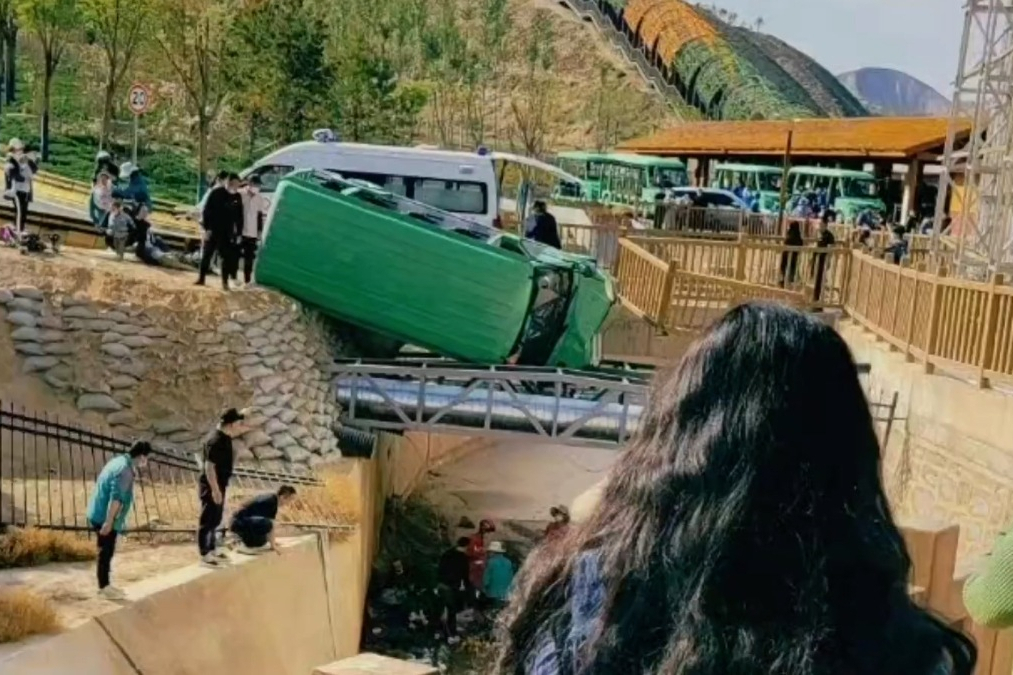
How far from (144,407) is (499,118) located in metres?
47.4

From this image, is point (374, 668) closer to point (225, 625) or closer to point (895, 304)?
point (225, 625)

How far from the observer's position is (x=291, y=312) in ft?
50.9

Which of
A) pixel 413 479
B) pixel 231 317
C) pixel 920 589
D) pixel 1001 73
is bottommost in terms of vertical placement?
pixel 413 479

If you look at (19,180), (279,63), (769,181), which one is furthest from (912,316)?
(769,181)

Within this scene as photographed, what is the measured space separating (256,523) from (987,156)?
15.4 m

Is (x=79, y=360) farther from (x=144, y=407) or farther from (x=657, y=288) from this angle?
(x=657, y=288)

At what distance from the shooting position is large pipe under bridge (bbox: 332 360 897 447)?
14.4 m

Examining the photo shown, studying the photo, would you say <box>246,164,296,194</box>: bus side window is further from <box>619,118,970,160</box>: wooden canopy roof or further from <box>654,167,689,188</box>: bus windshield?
<box>654,167,689,188</box>: bus windshield

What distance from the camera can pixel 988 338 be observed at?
1107cm

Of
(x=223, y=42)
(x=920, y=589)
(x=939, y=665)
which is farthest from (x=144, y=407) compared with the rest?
(x=223, y=42)

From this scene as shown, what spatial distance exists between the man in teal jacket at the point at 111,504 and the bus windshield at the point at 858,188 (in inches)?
1119

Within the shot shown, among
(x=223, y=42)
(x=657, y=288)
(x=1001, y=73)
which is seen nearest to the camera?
(x=657, y=288)

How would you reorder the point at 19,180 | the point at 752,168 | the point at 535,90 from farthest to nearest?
the point at 535,90, the point at 752,168, the point at 19,180

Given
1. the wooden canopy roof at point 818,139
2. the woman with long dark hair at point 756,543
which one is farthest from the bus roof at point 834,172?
the woman with long dark hair at point 756,543
